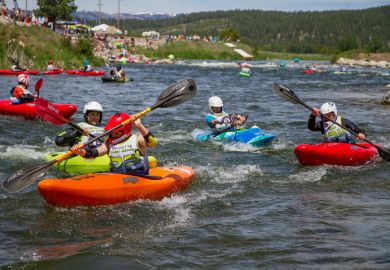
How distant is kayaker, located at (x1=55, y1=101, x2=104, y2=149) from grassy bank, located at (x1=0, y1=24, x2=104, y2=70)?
2227 cm

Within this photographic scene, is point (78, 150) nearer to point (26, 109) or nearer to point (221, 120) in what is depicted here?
point (221, 120)

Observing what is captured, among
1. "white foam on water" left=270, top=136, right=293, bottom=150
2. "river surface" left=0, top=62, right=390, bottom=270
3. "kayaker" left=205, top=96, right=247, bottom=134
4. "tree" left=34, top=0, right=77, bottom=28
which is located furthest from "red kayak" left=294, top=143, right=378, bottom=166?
"tree" left=34, top=0, right=77, bottom=28

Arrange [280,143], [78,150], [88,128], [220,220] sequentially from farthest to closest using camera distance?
[280,143], [88,128], [78,150], [220,220]

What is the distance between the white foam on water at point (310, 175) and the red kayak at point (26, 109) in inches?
269

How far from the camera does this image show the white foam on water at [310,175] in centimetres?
870

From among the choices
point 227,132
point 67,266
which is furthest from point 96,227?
point 227,132

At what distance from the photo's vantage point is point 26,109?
553 inches

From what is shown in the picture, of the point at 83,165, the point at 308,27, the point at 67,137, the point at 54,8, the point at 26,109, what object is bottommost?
the point at 83,165

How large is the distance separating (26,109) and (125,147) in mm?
7846

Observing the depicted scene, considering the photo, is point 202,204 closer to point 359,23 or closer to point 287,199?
point 287,199

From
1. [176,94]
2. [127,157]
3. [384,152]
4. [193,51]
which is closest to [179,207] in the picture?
[127,157]

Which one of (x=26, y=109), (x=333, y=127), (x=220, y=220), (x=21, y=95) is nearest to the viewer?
(x=220, y=220)

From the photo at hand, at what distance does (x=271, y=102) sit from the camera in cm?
2078

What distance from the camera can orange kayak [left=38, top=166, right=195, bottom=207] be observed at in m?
6.62
